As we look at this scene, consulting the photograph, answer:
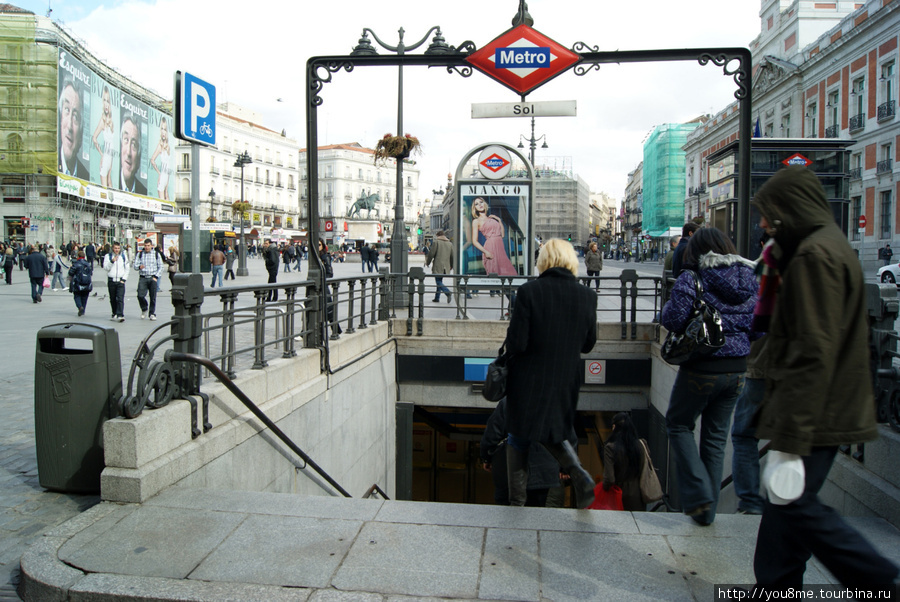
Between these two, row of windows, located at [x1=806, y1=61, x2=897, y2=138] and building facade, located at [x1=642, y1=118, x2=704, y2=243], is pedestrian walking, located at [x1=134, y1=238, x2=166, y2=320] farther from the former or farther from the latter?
building facade, located at [x1=642, y1=118, x2=704, y2=243]

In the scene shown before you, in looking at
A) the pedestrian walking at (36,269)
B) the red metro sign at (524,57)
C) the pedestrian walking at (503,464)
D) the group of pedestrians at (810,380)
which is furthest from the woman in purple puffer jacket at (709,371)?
the pedestrian walking at (36,269)

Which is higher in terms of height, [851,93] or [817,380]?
[851,93]

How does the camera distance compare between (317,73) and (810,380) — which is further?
(317,73)

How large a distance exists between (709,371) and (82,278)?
45.1 ft

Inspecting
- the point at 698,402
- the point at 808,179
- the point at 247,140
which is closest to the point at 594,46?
the point at 698,402

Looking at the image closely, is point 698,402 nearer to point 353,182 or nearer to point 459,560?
point 459,560

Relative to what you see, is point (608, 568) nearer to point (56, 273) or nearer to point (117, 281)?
point (117, 281)

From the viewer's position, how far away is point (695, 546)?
3.66 m

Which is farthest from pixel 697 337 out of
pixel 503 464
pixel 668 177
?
pixel 668 177

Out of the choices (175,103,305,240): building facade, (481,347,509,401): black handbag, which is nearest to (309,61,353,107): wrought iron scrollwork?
(481,347,509,401): black handbag

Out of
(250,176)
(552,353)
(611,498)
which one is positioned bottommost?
(611,498)

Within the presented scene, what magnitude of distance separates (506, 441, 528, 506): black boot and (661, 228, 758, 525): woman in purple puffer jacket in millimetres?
925

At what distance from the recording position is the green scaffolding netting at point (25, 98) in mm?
42000

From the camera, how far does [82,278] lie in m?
14.2
